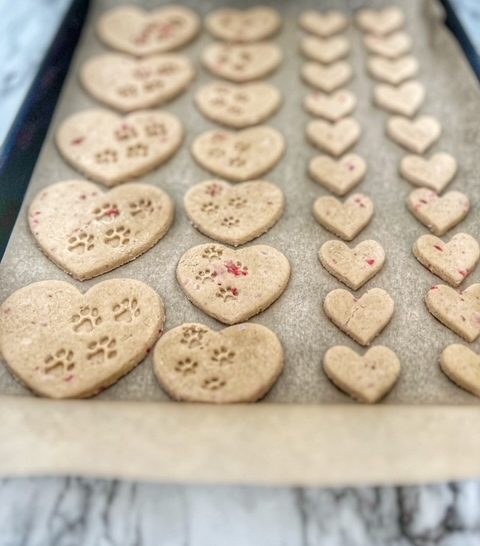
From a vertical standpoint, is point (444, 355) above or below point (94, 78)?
above

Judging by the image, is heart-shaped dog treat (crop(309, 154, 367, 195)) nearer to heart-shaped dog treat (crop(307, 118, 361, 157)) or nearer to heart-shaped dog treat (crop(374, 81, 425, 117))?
heart-shaped dog treat (crop(307, 118, 361, 157))

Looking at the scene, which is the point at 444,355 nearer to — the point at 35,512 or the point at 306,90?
the point at 35,512

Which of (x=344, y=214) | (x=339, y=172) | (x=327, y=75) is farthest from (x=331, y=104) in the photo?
(x=344, y=214)

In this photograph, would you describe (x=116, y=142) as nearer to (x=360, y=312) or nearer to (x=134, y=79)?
(x=134, y=79)

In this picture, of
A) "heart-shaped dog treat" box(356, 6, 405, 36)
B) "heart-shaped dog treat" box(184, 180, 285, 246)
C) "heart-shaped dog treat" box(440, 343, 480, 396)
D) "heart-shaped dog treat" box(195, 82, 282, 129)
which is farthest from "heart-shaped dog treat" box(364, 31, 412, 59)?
"heart-shaped dog treat" box(440, 343, 480, 396)

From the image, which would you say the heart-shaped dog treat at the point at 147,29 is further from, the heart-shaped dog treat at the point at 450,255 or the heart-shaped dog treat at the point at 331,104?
the heart-shaped dog treat at the point at 450,255

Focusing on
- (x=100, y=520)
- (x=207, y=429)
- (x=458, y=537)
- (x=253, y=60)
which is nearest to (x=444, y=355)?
(x=458, y=537)

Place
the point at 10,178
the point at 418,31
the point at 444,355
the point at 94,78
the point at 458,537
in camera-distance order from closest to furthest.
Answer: the point at 458,537 → the point at 444,355 → the point at 10,178 → the point at 94,78 → the point at 418,31
